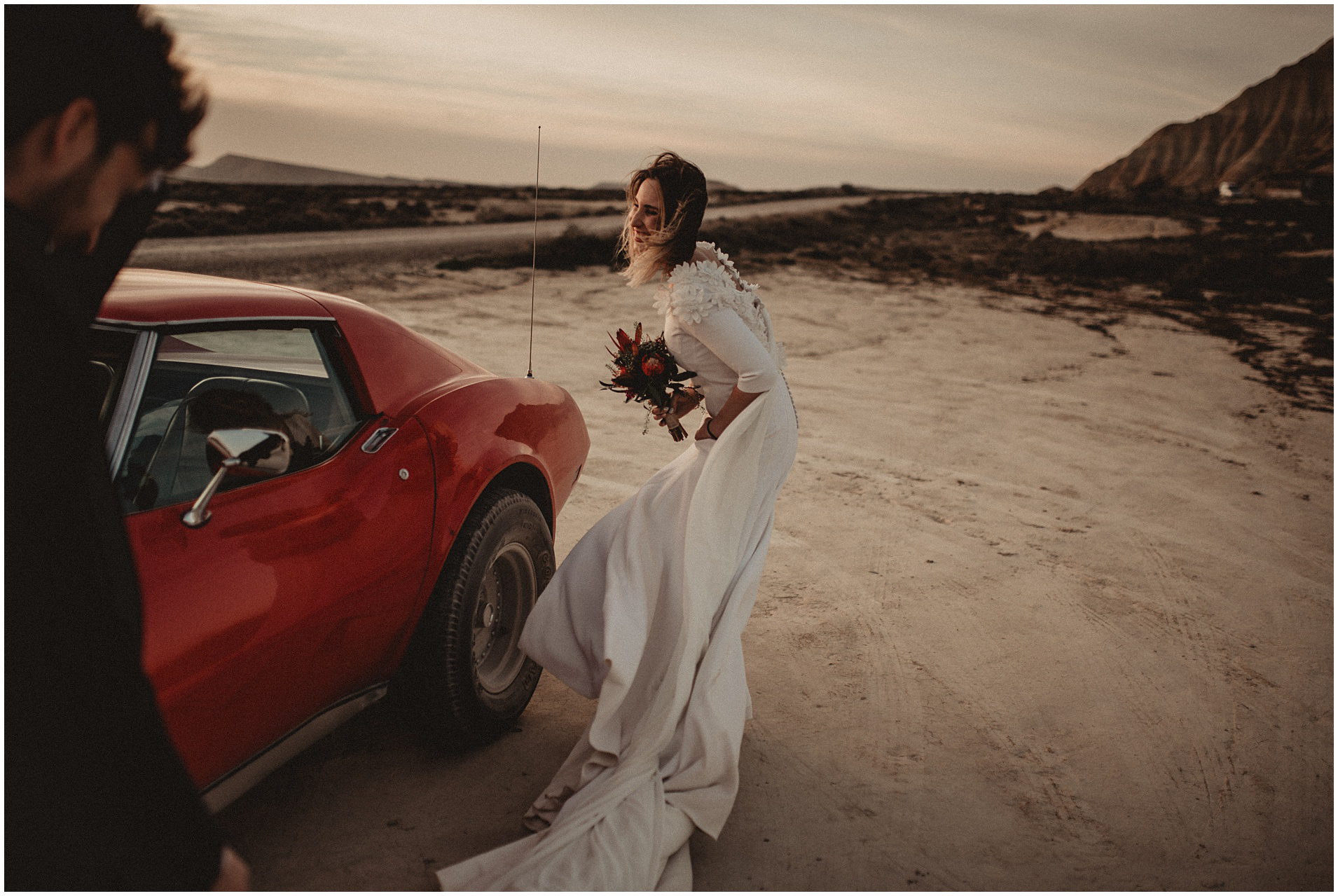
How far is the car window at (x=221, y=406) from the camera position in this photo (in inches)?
80.8

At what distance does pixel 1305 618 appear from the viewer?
15.0ft

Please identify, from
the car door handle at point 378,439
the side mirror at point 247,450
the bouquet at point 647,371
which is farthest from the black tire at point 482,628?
the side mirror at point 247,450

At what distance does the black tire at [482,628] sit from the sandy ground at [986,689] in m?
0.17

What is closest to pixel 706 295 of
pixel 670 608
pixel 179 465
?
pixel 670 608

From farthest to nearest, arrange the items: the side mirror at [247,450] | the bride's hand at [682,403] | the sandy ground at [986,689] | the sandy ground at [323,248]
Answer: the sandy ground at [323,248]
the bride's hand at [682,403]
the sandy ground at [986,689]
the side mirror at [247,450]

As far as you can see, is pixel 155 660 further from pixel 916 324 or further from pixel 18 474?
pixel 916 324

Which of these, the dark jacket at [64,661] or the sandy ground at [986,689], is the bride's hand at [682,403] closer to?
the sandy ground at [986,689]

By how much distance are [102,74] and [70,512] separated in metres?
0.58

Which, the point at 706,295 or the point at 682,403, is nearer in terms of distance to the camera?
the point at 706,295

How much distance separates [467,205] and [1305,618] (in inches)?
1613

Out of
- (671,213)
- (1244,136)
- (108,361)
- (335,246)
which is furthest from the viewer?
(1244,136)

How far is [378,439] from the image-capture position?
2.64m

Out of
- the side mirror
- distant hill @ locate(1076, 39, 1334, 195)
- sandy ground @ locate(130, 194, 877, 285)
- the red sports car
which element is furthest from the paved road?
distant hill @ locate(1076, 39, 1334, 195)

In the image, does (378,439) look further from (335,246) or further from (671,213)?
(335,246)
